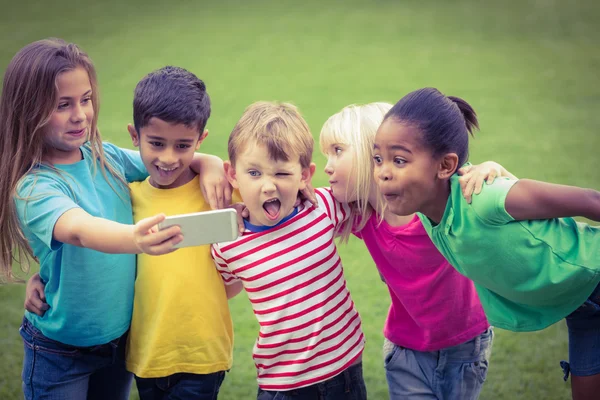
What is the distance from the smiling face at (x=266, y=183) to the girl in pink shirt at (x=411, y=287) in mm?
187

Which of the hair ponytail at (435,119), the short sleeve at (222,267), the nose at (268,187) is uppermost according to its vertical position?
the hair ponytail at (435,119)

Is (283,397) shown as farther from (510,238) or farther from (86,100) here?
(86,100)

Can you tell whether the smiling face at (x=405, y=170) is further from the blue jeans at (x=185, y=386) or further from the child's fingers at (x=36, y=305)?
the child's fingers at (x=36, y=305)

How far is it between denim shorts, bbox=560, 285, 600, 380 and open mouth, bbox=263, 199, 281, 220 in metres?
0.88

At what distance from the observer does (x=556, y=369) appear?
10.6ft

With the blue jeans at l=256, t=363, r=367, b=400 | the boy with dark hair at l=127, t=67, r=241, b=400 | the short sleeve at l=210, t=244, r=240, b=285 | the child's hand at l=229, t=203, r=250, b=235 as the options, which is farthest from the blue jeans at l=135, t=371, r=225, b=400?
the child's hand at l=229, t=203, r=250, b=235

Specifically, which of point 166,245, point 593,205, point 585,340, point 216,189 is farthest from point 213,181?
point 585,340

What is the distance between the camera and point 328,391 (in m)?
2.19

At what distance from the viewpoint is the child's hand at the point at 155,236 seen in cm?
179

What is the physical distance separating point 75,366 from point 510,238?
4.23 ft

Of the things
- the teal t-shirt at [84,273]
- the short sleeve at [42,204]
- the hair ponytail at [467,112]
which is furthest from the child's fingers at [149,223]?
the hair ponytail at [467,112]

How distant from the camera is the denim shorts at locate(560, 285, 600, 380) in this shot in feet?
6.91

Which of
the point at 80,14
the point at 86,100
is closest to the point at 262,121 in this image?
the point at 86,100

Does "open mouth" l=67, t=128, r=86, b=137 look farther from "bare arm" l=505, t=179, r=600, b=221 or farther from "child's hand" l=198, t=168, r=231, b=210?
"bare arm" l=505, t=179, r=600, b=221
